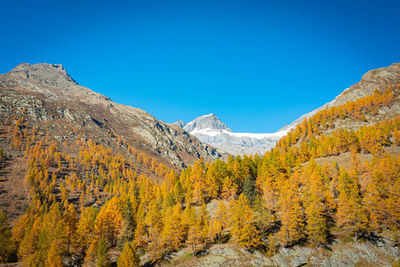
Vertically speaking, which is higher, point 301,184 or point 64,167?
point 64,167

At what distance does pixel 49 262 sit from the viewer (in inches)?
1722

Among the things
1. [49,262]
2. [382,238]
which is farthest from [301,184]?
[49,262]

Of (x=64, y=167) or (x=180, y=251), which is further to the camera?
(x=64, y=167)

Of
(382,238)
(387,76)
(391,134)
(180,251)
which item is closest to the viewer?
(382,238)

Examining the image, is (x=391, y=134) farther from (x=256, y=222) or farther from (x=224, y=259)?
(x=224, y=259)

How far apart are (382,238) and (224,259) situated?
38242 millimetres

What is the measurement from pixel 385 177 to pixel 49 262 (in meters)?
85.8

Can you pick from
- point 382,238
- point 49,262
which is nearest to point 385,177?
point 382,238

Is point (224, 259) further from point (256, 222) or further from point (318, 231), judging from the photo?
point (318, 231)

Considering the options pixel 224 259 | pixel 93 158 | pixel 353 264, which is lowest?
pixel 353 264

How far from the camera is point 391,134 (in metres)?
96.3

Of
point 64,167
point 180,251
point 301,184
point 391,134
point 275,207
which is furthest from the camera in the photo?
point 64,167

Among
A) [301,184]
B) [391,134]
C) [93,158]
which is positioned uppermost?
[93,158]

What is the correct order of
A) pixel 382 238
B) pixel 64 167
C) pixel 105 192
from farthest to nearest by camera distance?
pixel 64 167, pixel 105 192, pixel 382 238
